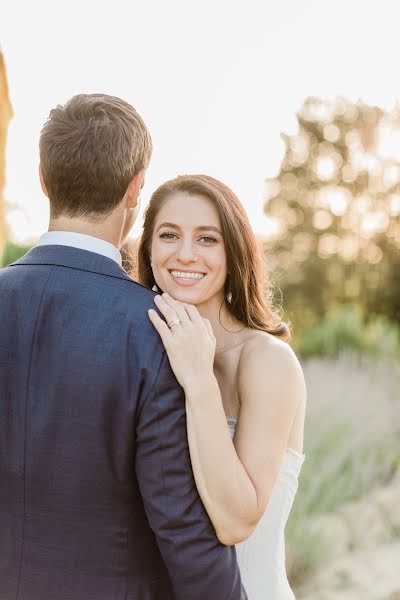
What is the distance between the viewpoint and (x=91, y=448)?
1.96 m

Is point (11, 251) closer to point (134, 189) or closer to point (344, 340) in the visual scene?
point (344, 340)

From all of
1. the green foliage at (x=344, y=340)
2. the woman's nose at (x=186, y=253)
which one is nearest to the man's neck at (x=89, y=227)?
the woman's nose at (x=186, y=253)

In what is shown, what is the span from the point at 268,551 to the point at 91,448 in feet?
3.72

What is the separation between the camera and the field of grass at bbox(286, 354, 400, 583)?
5797mm

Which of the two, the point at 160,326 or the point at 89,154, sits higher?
the point at 89,154

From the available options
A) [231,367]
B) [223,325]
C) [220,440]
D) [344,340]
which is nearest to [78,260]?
[220,440]

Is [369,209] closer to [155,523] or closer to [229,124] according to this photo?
[229,124]

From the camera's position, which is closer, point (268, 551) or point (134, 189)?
point (134, 189)

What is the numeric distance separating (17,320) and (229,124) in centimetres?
974

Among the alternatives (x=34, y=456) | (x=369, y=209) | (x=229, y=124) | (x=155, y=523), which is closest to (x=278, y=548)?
(x=155, y=523)

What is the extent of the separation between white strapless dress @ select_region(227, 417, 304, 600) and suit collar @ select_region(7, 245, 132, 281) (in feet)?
3.08

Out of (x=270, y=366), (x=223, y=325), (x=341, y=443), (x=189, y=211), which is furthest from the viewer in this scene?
(x=341, y=443)

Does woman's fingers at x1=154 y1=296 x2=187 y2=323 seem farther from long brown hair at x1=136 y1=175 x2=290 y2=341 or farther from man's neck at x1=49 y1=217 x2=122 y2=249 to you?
long brown hair at x1=136 y1=175 x2=290 y2=341

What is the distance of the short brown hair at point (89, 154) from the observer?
203cm
